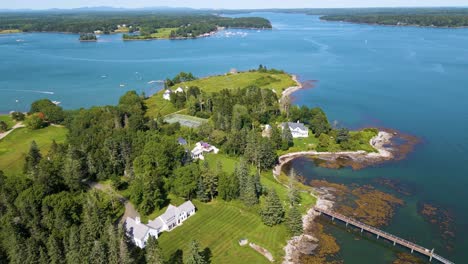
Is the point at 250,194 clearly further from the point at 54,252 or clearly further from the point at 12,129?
the point at 12,129

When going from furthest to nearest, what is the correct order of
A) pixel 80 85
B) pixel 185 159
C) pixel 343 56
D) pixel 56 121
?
pixel 343 56, pixel 80 85, pixel 56 121, pixel 185 159

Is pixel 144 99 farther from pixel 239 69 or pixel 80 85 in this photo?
pixel 239 69

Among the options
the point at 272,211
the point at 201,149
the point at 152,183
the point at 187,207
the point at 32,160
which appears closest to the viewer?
the point at 272,211

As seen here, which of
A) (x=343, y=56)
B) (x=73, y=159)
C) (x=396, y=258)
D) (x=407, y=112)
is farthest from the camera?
(x=343, y=56)

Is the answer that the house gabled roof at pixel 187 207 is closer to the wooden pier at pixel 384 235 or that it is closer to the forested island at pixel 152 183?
the forested island at pixel 152 183

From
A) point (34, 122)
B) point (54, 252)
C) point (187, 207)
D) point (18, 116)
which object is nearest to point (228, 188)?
point (187, 207)

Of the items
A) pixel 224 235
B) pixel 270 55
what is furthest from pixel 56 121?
pixel 270 55
